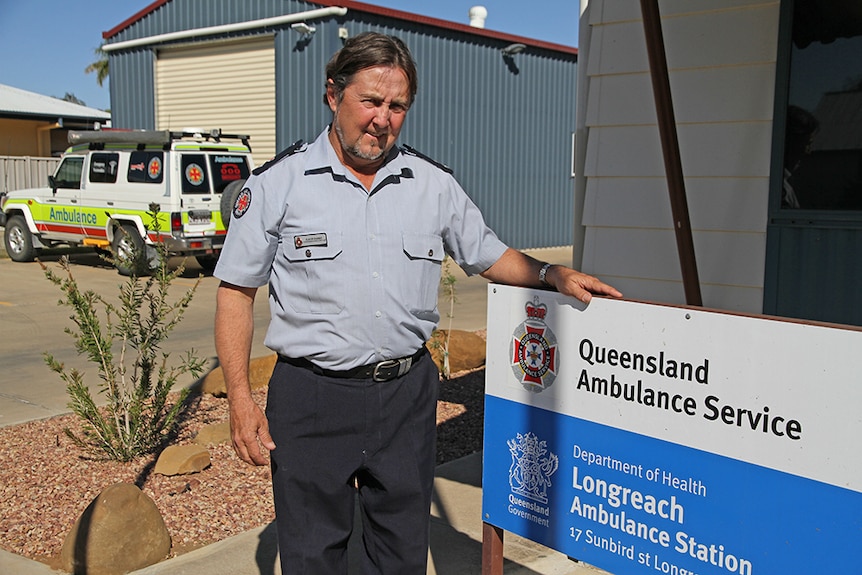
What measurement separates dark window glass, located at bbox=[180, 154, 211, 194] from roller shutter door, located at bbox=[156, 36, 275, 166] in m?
4.82

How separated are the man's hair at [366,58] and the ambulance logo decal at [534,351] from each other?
32.8 inches

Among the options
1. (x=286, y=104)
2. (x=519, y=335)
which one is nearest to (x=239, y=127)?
(x=286, y=104)

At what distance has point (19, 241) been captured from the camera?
15.6 meters

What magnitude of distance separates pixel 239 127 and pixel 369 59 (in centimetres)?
1703

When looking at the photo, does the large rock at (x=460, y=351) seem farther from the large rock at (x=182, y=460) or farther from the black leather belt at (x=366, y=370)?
the black leather belt at (x=366, y=370)

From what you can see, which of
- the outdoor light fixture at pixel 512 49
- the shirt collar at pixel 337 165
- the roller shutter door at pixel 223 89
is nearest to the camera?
the shirt collar at pixel 337 165

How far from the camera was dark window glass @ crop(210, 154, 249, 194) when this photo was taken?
13.5 m

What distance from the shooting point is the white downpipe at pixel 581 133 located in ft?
15.0

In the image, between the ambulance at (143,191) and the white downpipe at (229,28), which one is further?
the white downpipe at (229,28)

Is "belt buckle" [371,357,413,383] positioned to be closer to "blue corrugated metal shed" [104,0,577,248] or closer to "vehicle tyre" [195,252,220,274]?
"vehicle tyre" [195,252,220,274]

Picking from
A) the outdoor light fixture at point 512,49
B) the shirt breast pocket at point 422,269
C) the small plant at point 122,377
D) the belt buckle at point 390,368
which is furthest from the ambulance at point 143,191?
the belt buckle at point 390,368

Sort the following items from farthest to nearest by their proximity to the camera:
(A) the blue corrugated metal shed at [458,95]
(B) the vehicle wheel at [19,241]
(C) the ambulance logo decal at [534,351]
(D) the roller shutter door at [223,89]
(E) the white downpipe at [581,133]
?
(D) the roller shutter door at [223,89]
(A) the blue corrugated metal shed at [458,95]
(B) the vehicle wheel at [19,241]
(E) the white downpipe at [581,133]
(C) the ambulance logo decal at [534,351]

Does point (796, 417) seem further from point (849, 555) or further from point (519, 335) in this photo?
point (519, 335)

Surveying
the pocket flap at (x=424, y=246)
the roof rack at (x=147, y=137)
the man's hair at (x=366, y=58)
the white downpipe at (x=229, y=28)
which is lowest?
the pocket flap at (x=424, y=246)
